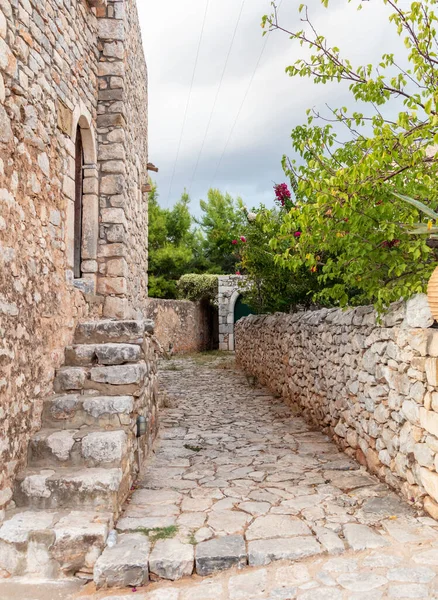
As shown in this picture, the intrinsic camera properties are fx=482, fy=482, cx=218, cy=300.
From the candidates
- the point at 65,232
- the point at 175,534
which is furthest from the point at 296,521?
the point at 65,232

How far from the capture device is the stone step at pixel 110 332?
419 centimetres

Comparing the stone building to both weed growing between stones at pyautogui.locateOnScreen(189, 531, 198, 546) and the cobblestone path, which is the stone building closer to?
the cobblestone path

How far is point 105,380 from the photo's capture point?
3.78m

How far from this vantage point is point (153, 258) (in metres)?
21.5

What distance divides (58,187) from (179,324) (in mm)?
12854

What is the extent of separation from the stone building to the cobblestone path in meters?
0.84

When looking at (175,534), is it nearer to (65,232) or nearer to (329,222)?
(329,222)

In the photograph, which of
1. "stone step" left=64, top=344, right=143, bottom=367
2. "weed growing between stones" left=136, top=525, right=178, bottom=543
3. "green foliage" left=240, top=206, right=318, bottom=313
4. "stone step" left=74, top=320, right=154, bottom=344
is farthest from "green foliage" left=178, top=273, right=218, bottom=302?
"weed growing between stones" left=136, top=525, right=178, bottom=543

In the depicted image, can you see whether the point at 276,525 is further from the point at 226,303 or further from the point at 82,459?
the point at 226,303

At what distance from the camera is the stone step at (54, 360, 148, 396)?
3.76 m

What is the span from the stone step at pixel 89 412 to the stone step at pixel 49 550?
0.88 metres

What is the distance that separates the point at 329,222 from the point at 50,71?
2.55m

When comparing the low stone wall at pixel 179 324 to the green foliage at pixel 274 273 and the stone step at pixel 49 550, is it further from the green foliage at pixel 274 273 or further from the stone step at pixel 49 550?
the stone step at pixel 49 550

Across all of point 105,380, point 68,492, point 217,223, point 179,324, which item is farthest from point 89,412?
point 217,223
